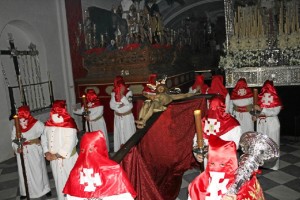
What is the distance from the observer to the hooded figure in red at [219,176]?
8.70 feet

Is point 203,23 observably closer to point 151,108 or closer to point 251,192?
point 151,108

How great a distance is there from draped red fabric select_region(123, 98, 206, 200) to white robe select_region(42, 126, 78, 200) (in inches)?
49.8

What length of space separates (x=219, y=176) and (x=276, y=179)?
3716 mm

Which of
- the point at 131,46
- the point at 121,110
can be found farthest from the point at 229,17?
the point at 121,110

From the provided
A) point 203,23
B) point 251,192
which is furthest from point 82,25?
point 203,23

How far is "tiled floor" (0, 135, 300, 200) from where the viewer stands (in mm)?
5289

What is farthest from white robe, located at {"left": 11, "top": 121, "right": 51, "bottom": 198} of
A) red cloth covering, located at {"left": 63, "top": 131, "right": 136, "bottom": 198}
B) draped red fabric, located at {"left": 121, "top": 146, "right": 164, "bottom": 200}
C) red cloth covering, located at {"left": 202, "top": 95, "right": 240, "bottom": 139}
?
red cloth covering, located at {"left": 202, "top": 95, "right": 240, "bottom": 139}

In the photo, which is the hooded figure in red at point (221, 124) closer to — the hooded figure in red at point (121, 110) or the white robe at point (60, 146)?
the white robe at point (60, 146)

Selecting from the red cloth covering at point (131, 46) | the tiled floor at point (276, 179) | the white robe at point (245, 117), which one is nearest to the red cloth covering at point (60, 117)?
the tiled floor at point (276, 179)

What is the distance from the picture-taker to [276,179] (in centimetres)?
583

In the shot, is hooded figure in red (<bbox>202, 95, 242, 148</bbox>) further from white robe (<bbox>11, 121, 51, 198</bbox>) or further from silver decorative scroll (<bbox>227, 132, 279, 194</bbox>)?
white robe (<bbox>11, 121, 51, 198</bbox>)

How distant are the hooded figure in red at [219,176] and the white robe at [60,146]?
2.78 metres

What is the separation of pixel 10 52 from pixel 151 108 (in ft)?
20.9

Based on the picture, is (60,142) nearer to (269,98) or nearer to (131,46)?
(269,98)
